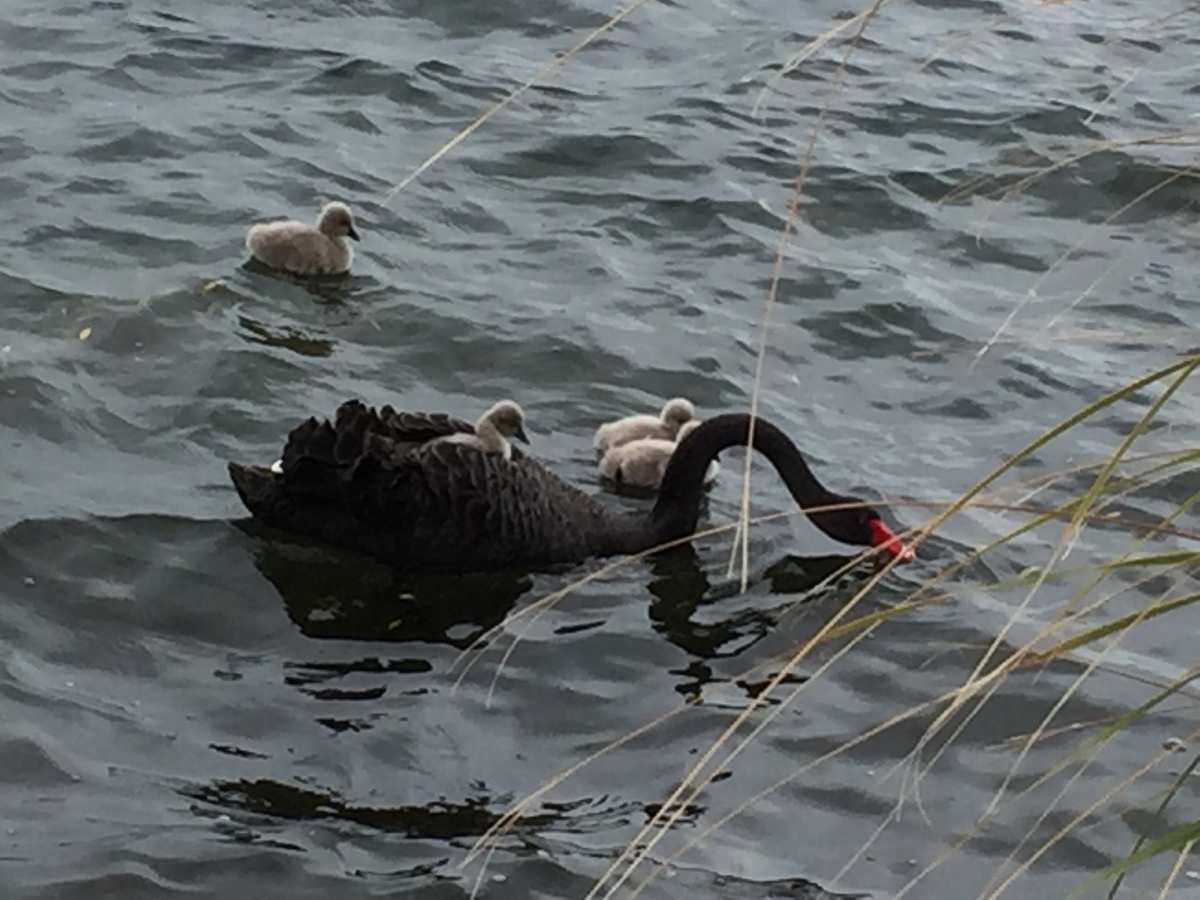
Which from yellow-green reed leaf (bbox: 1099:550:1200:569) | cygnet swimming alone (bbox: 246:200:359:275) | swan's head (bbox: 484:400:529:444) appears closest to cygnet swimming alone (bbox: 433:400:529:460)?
swan's head (bbox: 484:400:529:444)

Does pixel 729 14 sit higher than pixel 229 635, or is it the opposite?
pixel 729 14

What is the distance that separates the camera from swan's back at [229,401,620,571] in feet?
19.7

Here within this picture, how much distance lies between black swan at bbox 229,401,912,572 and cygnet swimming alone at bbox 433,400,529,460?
3 cm

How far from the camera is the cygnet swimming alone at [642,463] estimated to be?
262 inches

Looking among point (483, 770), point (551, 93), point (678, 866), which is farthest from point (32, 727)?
point (551, 93)

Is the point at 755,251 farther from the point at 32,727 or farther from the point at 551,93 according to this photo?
the point at 32,727

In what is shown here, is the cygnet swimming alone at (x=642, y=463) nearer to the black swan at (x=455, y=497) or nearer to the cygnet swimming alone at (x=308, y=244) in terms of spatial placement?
the black swan at (x=455, y=497)

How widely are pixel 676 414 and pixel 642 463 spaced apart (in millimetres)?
321

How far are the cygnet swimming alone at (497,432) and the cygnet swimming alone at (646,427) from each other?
1.02ft

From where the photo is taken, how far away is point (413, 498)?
6.08 meters

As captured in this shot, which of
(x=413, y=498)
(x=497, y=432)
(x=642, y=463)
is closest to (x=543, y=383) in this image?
(x=642, y=463)

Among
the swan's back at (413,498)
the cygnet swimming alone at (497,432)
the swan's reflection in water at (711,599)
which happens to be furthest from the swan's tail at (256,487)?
the swan's reflection in water at (711,599)

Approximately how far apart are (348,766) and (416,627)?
979 mm

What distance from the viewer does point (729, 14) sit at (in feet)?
36.9
